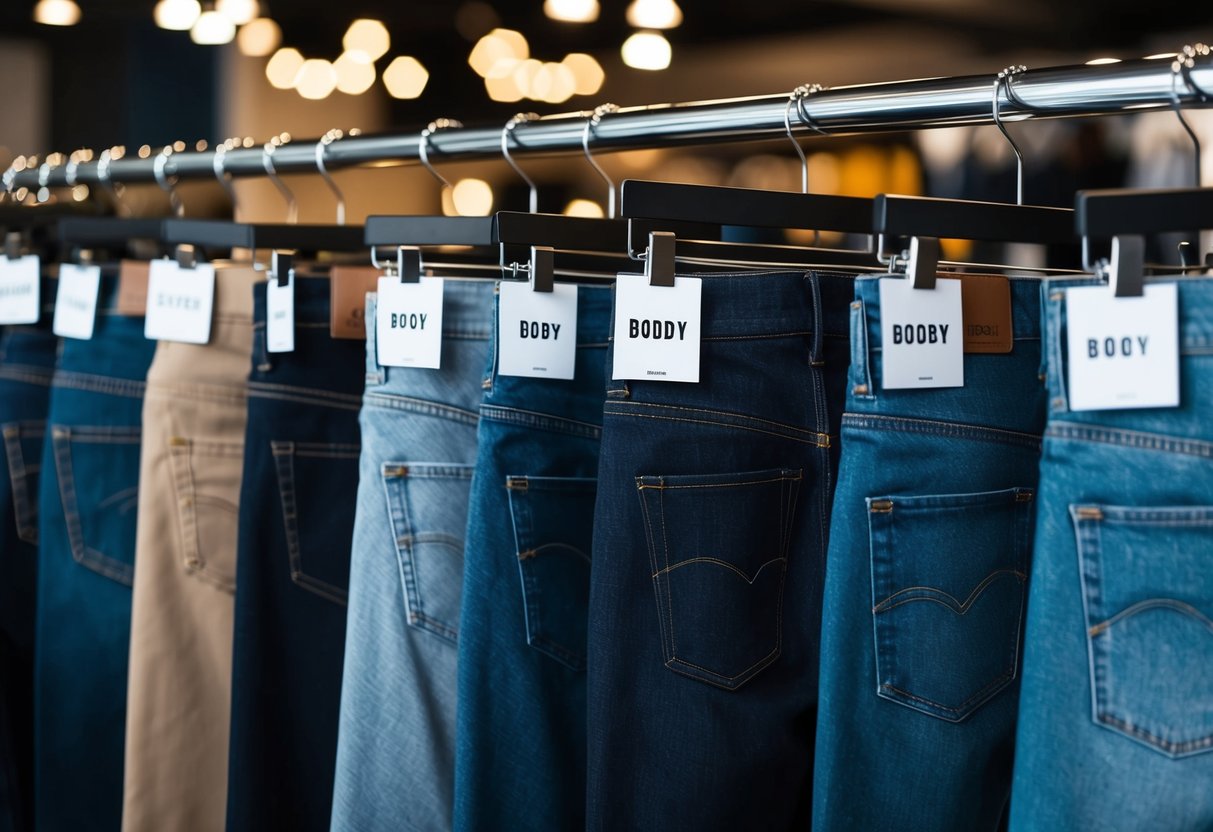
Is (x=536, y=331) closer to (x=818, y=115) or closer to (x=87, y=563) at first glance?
(x=818, y=115)

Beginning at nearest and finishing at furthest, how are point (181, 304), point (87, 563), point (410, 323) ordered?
1. point (410, 323)
2. point (181, 304)
3. point (87, 563)

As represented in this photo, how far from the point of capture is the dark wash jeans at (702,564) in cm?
112

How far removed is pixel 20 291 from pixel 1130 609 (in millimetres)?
1621

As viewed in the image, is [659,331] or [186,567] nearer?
[659,331]

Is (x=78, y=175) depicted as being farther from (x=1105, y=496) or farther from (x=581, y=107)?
(x=581, y=107)

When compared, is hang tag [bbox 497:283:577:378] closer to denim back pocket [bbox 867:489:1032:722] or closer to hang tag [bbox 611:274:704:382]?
hang tag [bbox 611:274:704:382]

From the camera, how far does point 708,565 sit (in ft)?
3.67

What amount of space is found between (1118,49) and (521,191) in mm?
2900

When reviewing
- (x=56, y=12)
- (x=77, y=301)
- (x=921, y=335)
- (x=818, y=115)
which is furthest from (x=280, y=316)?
(x=56, y=12)

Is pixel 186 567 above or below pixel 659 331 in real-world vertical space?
below

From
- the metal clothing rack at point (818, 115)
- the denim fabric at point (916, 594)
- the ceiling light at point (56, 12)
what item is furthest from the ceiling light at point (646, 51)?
the denim fabric at point (916, 594)

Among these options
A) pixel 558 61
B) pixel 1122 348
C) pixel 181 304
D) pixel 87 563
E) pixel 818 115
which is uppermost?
pixel 558 61

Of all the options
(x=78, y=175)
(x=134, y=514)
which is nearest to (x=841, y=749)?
(x=134, y=514)

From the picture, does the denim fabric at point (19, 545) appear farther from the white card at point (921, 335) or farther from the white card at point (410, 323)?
the white card at point (921, 335)
